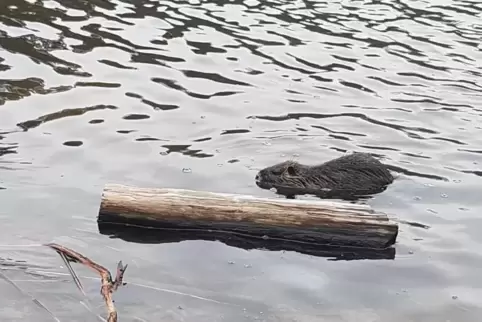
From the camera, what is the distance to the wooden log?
6.72 metres

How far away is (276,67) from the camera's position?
11.8m

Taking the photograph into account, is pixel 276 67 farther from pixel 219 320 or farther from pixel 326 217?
pixel 219 320

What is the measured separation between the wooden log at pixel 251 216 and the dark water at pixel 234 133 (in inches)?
8.1

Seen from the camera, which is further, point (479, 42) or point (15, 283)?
point (479, 42)

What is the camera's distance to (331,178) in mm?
8125

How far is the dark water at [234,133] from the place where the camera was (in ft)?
19.8

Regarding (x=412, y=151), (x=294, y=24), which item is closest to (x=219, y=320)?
(x=412, y=151)

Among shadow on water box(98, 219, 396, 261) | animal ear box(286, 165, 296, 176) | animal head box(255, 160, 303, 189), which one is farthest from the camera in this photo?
animal ear box(286, 165, 296, 176)

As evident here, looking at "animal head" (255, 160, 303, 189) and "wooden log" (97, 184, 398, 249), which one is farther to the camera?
"animal head" (255, 160, 303, 189)

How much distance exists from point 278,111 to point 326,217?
358 centimetres

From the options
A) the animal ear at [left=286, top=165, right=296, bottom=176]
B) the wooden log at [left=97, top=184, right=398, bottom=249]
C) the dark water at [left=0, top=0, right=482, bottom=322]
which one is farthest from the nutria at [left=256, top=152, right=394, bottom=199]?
the wooden log at [left=97, top=184, right=398, bottom=249]

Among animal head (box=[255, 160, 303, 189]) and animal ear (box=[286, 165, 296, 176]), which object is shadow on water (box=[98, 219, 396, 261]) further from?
animal ear (box=[286, 165, 296, 176])

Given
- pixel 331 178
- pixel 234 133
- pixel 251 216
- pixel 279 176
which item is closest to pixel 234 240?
pixel 251 216

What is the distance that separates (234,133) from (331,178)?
64.2 inches
